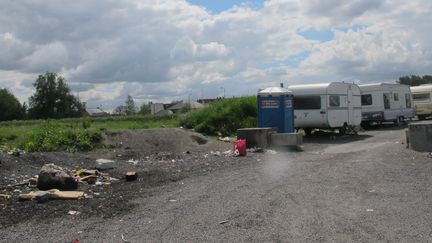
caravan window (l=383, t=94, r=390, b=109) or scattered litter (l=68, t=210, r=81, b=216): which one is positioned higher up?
caravan window (l=383, t=94, r=390, b=109)

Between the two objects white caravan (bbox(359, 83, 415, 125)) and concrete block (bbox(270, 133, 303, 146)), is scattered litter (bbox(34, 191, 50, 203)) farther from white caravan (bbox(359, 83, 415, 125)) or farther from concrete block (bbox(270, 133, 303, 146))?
white caravan (bbox(359, 83, 415, 125))

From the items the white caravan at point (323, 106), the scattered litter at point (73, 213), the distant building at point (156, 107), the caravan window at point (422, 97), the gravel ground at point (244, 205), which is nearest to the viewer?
the gravel ground at point (244, 205)

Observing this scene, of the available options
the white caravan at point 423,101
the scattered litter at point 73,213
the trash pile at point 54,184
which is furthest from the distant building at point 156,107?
the scattered litter at point 73,213

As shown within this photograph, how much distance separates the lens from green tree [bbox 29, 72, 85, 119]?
389 ft

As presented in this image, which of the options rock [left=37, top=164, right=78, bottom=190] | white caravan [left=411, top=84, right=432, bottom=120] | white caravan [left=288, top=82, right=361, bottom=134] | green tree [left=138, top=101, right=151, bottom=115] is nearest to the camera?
rock [left=37, top=164, right=78, bottom=190]

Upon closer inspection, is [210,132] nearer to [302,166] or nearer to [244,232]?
[302,166]

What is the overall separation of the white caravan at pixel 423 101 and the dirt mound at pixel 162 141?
21.7 metres

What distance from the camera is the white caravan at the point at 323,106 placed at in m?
25.1

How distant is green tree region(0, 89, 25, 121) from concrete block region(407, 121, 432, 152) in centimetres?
10735

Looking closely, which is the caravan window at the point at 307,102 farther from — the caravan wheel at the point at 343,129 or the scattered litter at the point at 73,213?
the scattered litter at the point at 73,213

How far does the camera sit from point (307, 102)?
2547 cm

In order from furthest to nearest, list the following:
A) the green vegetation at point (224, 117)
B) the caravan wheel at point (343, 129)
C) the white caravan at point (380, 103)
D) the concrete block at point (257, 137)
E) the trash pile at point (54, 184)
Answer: the white caravan at point (380, 103) → the green vegetation at point (224, 117) → the caravan wheel at point (343, 129) → the concrete block at point (257, 137) → the trash pile at point (54, 184)

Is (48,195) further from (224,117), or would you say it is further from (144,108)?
(144,108)

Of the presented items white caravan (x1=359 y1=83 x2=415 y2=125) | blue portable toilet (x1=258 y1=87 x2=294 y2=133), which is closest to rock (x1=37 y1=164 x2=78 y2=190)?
blue portable toilet (x1=258 y1=87 x2=294 y2=133)
